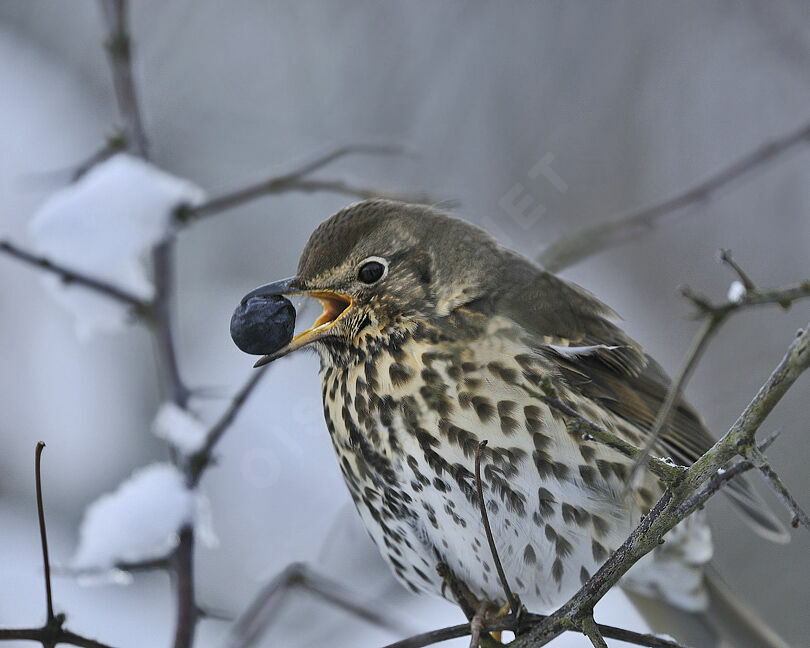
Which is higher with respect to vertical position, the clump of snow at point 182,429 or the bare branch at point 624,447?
the clump of snow at point 182,429

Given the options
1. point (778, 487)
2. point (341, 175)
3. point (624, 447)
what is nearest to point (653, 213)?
point (624, 447)

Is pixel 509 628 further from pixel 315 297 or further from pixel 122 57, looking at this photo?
pixel 122 57

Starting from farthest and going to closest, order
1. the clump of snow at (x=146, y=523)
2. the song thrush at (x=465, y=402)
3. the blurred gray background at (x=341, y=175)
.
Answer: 1. the blurred gray background at (x=341, y=175)
2. the clump of snow at (x=146, y=523)
3. the song thrush at (x=465, y=402)

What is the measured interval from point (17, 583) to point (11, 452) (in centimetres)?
102

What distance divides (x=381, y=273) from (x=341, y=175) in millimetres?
1338

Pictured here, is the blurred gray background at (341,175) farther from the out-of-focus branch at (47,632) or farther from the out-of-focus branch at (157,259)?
the out-of-focus branch at (47,632)

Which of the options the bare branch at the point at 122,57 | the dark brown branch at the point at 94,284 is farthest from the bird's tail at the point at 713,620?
the bare branch at the point at 122,57

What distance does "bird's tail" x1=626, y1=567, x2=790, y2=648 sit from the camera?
2766 mm

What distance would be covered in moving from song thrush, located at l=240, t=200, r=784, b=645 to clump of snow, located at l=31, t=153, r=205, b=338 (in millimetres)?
514

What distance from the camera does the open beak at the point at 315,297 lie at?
1905mm

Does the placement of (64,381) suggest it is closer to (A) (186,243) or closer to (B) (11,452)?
(B) (11,452)

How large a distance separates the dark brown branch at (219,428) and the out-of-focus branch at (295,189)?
408 millimetres

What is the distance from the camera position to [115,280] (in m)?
2.37

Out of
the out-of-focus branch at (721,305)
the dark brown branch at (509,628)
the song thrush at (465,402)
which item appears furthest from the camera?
the song thrush at (465,402)
